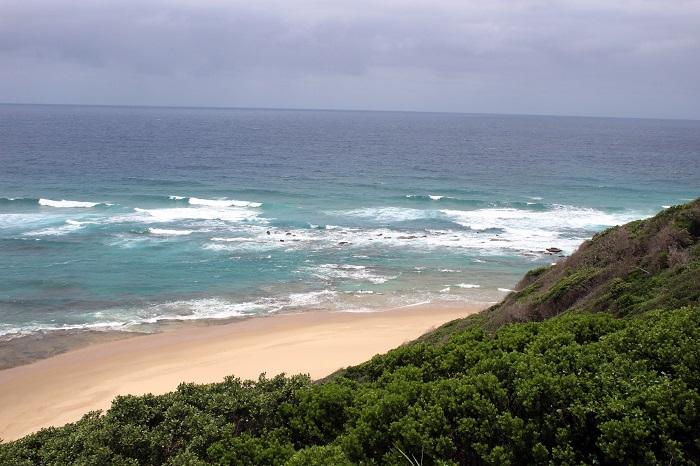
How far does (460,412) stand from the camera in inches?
327

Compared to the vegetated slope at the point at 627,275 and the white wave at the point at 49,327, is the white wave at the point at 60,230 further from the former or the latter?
the vegetated slope at the point at 627,275

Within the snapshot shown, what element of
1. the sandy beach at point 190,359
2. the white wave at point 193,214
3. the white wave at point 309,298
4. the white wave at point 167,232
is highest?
the white wave at point 193,214

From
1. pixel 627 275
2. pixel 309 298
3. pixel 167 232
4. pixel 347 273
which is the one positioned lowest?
pixel 309 298

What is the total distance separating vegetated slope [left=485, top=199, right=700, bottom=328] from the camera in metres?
13.4

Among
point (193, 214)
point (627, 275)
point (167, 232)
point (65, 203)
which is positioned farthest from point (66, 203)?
point (627, 275)

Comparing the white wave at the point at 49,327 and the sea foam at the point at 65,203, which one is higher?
the sea foam at the point at 65,203

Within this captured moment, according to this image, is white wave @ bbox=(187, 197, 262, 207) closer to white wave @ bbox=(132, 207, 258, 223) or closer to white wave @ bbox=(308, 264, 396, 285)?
white wave @ bbox=(132, 207, 258, 223)

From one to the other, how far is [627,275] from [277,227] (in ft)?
110

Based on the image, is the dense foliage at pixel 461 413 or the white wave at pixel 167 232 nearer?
the dense foliage at pixel 461 413

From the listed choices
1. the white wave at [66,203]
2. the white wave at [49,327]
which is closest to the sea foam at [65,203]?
the white wave at [66,203]

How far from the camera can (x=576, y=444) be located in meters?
7.68

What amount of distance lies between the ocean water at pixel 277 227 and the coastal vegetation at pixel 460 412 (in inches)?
758

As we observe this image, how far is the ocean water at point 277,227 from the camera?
3144 cm

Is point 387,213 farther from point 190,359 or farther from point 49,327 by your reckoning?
point 49,327
